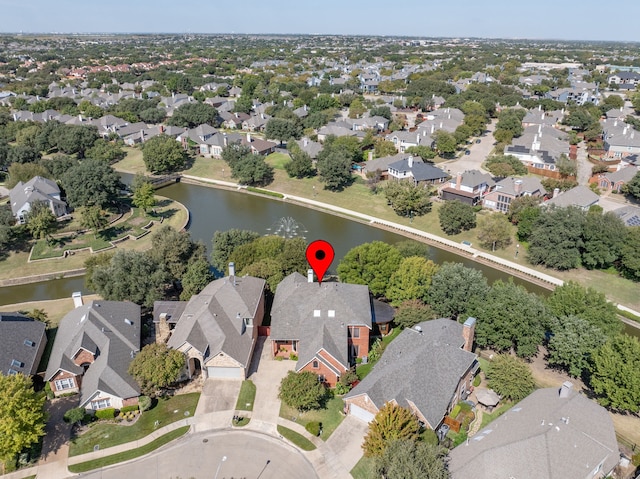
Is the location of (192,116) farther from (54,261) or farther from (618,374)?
(618,374)

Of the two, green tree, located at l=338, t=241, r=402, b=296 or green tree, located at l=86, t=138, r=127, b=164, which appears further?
green tree, located at l=86, t=138, r=127, b=164

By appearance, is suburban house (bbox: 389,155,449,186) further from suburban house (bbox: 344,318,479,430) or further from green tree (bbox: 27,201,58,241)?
green tree (bbox: 27,201,58,241)

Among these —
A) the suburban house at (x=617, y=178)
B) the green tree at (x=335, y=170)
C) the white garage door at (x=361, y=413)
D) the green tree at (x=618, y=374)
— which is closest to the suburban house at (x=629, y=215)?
the suburban house at (x=617, y=178)

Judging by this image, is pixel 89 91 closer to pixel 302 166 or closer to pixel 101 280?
pixel 302 166

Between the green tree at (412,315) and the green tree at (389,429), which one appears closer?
the green tree at (389,429)

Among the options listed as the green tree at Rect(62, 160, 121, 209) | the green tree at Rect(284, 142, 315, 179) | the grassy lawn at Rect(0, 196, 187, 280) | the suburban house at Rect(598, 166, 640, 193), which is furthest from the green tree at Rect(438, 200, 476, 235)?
the green tree at Rect(62, 160, 121, 209)

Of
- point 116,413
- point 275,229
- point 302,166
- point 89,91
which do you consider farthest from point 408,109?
point 116,413

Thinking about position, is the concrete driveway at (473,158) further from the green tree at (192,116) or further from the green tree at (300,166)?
the green tree at (192,116)
